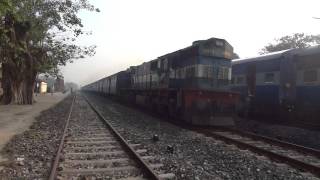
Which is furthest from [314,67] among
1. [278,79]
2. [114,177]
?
[114,177]

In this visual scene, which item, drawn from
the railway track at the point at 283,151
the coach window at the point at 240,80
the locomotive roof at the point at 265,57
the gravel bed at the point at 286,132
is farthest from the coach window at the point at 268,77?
the railway track at the point at 283,151

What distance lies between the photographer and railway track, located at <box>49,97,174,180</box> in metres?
7.85

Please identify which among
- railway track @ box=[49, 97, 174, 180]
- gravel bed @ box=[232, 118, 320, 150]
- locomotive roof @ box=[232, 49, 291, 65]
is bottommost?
gravel bed @ box=[232, 118, 320, 150]

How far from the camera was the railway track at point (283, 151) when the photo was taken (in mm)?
9086

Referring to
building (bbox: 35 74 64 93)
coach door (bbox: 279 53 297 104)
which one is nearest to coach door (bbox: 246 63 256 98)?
coach door (bbox: 279 53 297 104)

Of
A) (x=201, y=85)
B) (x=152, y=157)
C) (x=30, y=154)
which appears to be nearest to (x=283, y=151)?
(x=152, y=157)

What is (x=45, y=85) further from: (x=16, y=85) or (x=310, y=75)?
(x=310, y=75)

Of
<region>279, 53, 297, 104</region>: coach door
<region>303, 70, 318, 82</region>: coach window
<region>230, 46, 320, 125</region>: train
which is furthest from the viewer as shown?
<region>279, 53, 297, 104</region>: coach door

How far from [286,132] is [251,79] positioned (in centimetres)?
541

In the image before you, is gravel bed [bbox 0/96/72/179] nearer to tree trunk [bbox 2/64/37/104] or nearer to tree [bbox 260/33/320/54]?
tree trunk [bbox 2/64/37/104]

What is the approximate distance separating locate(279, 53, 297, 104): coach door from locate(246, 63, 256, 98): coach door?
2456mm

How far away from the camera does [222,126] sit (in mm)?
17531

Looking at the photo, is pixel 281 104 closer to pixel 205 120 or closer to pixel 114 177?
pixel 205 120

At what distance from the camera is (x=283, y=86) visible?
18.3m
